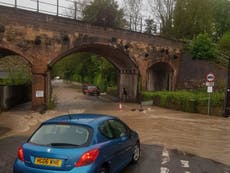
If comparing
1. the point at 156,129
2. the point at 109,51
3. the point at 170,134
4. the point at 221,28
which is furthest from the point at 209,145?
the point at 221,28

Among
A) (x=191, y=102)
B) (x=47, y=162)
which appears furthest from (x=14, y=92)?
(x=47, y=162)

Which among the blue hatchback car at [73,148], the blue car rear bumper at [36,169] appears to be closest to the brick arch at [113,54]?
the blue hatchback car at [73,148]

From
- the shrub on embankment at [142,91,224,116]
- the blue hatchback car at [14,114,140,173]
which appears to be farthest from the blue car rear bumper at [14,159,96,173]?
the shrub on embankment at [142,91,224,116]

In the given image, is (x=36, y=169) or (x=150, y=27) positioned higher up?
(x=150, y=27)

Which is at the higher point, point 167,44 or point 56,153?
point 167,44

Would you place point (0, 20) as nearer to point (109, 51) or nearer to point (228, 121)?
point (109, 51)

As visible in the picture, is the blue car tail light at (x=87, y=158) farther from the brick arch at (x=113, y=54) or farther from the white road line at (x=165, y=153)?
the brick arch at (x=113, y=54)

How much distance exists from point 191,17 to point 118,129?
33.9m

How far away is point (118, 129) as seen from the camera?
20.9ft

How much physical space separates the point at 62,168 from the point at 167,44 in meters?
24.3

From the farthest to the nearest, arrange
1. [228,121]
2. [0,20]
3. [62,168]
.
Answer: [0,20] → [228,121] → [62,168]

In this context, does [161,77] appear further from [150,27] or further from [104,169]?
[104,169]

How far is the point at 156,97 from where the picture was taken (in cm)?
2339

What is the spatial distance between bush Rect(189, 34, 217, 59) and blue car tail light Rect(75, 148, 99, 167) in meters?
24.1
